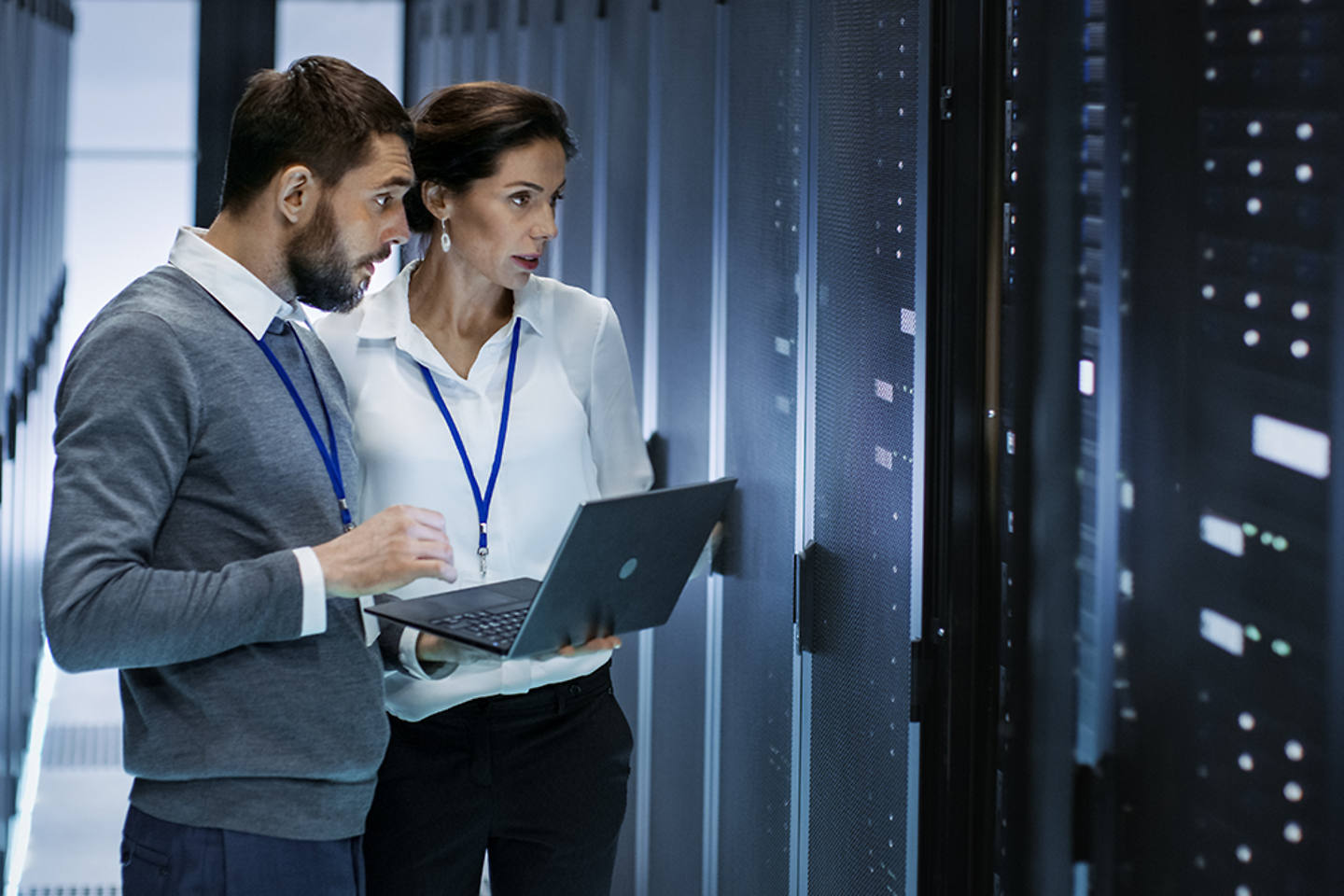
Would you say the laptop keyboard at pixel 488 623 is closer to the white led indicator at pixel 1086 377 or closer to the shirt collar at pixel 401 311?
the shirt collar at pixel 401 311

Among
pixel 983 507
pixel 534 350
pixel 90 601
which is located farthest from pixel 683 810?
pixel 90 601

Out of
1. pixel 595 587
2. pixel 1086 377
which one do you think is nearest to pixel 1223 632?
pixel 1086 377

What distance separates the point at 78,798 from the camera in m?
4.10

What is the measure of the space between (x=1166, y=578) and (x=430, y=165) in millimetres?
1358

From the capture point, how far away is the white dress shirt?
186 centimetres

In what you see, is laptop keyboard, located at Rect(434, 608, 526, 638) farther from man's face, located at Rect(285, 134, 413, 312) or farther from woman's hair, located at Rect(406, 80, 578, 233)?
woman's hair, located at Rect(406, 80, 578, 233)

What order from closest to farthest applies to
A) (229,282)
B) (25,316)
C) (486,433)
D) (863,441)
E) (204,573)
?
(204,573), (229,282), (863,441), (486,433), (25,316)

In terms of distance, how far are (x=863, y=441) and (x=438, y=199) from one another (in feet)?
2.64

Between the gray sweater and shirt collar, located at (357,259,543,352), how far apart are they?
336mm

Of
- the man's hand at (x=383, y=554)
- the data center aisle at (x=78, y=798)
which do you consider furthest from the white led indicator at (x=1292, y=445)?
the data center aisle at (x=78, y=798)

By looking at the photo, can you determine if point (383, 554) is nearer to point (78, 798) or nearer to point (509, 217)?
point (509, 217)

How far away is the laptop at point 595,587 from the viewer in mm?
1448

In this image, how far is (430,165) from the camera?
78.3 inches

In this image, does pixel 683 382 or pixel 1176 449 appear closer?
pixel 1176 449
